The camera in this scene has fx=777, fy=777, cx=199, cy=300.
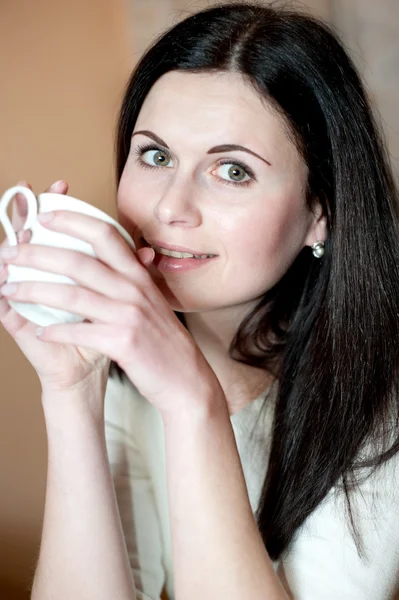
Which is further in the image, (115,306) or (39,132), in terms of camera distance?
(39,132)

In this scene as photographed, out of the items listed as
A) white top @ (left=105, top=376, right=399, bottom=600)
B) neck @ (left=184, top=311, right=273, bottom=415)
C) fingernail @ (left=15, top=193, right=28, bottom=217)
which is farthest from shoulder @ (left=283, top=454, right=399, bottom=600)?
fingernail @ (left=15, top=193, right=28, bottom=217)

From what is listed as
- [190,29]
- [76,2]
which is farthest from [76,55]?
[190,29]

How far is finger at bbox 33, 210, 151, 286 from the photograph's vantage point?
827 millimetres

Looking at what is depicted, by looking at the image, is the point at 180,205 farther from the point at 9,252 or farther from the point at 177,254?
the point at 9,252

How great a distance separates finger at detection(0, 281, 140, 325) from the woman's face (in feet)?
0.82

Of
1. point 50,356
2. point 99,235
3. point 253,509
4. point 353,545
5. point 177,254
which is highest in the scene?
point 99,235

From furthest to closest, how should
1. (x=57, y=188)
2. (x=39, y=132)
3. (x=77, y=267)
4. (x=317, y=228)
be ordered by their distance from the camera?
(x=39, y=132)
(x=317, y=228)
(x=57, y=188)
(x=77, y=267)

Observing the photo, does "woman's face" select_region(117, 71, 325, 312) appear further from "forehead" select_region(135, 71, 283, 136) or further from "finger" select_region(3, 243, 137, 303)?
"finger" select_region(3, 243, 137, 303)

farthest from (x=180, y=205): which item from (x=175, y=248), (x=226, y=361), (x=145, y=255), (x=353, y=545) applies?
(x=353, y=545)

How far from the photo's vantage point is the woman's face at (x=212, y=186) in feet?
3.49

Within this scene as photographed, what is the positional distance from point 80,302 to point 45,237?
3.4 inches

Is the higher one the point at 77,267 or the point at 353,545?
the point at 77,267

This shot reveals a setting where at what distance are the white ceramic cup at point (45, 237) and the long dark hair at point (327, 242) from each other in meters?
0.38

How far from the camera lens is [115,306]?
829 millimetres
